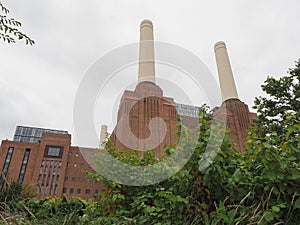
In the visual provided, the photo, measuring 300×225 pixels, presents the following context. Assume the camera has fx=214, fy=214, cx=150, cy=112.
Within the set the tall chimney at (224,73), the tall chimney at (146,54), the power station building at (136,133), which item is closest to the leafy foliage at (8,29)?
the power station building at (136,133)

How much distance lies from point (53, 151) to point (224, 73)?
121 ft

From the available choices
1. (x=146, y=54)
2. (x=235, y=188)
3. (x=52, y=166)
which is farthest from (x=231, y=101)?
(x=52, y=166)

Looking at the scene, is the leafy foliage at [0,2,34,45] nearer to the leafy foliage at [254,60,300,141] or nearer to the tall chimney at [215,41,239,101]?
the leafy foliage at [254,60,300,141]

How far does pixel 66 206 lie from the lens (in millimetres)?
4234

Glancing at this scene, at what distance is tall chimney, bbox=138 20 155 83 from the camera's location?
23391mm

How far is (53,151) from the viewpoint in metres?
44.8

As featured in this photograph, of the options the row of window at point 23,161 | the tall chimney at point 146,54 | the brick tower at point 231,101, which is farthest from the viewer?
the row of window at point 23,161

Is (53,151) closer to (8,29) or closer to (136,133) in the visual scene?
(136,133)

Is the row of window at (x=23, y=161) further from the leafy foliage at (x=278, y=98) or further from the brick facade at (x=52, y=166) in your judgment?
the leafy foliage at (x=278, y=98)

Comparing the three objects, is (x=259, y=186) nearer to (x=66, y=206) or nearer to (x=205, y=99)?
(x=205, y=99)

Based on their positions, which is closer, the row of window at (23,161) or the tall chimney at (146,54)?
the tall chimney at (146,54)

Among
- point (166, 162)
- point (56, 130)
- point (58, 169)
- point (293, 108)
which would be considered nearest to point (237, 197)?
point (166, 162)

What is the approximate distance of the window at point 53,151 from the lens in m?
44.3

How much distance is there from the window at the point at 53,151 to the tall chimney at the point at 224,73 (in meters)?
34.9
